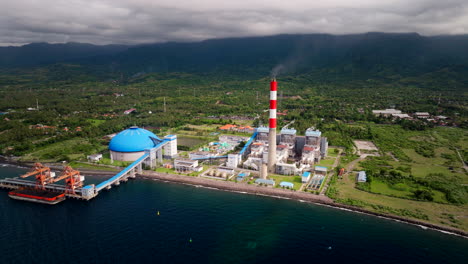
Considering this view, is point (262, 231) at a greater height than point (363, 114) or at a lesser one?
lesser

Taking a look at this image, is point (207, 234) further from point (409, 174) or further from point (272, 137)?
point (409, 174)

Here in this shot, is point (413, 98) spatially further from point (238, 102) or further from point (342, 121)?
point (238, 102)

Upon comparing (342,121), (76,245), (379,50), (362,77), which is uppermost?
(379,50)

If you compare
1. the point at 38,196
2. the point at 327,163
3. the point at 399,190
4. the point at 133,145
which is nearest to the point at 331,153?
the point at 327,163

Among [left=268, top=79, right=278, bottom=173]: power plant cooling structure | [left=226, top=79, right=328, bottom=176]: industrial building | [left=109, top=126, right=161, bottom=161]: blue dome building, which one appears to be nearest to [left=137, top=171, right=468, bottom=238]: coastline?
[left=226, top=79, right=328, bottom=176]: industrial building

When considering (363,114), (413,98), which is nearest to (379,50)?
(413,98)

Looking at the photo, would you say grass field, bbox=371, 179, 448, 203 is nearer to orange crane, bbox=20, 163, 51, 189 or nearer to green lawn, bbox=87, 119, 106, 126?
orange crane, bbox=20, 163, 51, 189

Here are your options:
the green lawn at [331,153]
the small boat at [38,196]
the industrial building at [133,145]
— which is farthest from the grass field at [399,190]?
the small boat at [38,196]
